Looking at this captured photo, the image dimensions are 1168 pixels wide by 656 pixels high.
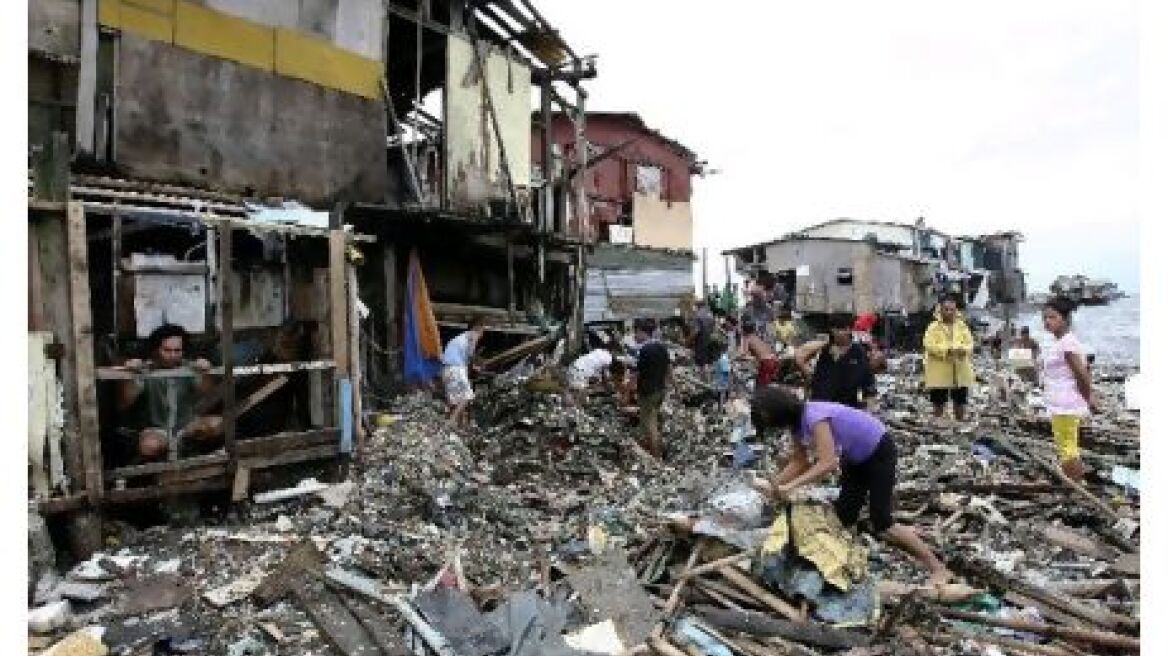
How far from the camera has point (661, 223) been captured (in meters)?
28.7

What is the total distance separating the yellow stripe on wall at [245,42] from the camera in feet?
Result: 29.9

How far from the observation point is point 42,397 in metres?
5.71

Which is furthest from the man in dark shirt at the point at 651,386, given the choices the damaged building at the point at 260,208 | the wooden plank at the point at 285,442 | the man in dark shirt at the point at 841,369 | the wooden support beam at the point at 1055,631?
the wooden support beam at the point at 1055,631

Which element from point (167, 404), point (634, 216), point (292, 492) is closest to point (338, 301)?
point (167, 404)

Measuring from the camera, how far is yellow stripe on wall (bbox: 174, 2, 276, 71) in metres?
9.54

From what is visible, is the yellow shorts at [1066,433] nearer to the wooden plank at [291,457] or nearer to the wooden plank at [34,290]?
the wooden plank at [291,457]

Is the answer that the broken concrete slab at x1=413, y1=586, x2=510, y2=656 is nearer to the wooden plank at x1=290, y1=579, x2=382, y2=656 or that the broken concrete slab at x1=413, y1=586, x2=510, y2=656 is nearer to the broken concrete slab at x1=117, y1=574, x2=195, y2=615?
the wooden plank at x1=290, y1=579, x2=382, y2=656

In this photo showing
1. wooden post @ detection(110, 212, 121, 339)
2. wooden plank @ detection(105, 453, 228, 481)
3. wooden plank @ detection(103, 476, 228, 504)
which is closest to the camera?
wooden plank @ detection(103, 476, 228, 504)

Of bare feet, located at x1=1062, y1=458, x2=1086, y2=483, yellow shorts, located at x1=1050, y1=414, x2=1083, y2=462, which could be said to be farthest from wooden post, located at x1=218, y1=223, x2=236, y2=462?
bare feet, located at x1=1062, y1=458, x2=1086, y2=483

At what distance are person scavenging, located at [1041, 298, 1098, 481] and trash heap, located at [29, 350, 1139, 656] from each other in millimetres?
525

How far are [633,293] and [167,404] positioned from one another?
1594 cm

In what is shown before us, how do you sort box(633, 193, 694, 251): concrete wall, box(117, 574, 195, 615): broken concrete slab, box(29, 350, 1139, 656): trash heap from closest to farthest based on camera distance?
1. box(29, 350, 1139, 656): trash heap
2. box(117, 574, 195, 615): broken concrete slab
3. box(633, 193, 694, 251): concrete wall

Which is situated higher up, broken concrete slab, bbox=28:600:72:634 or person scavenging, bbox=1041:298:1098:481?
person scavenging, bbox=1041:298:1098:481

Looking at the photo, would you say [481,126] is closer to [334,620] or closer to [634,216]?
[334,620]
